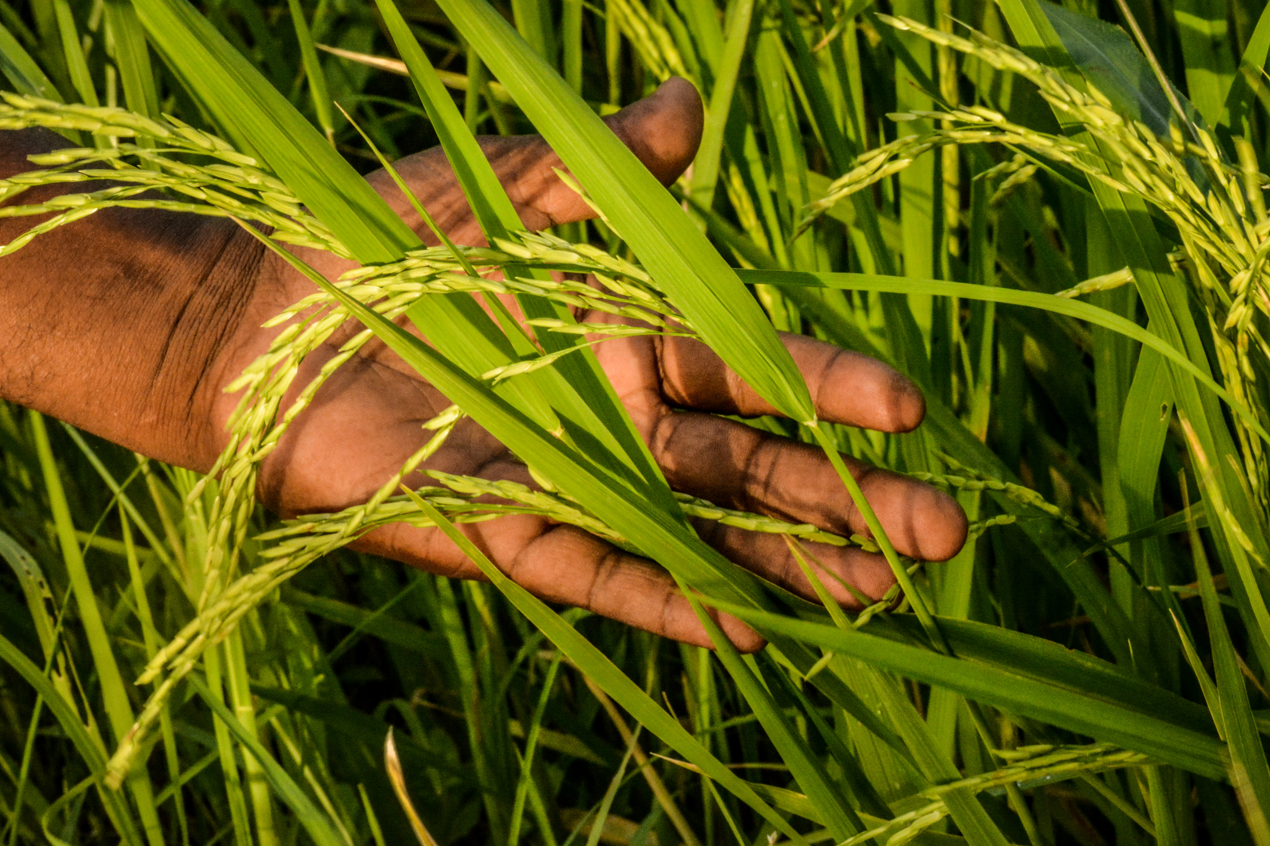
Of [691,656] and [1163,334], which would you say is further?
[691,656]

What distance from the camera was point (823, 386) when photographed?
93cm

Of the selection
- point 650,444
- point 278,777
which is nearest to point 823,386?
point 650,444

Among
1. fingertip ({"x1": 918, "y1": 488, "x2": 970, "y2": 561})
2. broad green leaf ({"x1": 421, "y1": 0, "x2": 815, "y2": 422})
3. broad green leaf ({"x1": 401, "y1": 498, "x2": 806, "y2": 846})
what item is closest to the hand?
fingertip ({"x1": 918, "y1": 488, "x2": 970, "y2": 561})

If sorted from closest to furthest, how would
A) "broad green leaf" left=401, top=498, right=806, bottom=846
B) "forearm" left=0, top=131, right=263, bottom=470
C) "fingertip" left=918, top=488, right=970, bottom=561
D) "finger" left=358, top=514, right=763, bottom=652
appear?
1. "broad green leaf" left=401, top=498, right=806, bottom=846
2. "fingertip" left=918, top=488, right=970, bottom=561
3. "finger" left=358, top=514, right=763, bottom=652
4. "forearm" left=0, top=131, right=263, bottom=470

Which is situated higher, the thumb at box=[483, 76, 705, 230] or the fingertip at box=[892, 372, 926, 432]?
the thumb at box=[483, 76, 705, 230]

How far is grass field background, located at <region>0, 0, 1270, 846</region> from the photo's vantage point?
62cm

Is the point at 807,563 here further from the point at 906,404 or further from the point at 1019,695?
the point at 1019,695

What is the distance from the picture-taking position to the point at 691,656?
122 cm

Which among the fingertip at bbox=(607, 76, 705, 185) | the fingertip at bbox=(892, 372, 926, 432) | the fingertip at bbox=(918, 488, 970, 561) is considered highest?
the fingertip at bbox=(607, 76, 705, 185)

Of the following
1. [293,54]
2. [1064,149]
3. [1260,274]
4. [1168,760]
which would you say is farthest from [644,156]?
[293,54]

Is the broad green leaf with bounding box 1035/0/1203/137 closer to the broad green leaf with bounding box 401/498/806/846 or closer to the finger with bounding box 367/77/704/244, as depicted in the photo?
the finger with bounding box 367/77/704/244

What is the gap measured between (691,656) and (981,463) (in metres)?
0.47

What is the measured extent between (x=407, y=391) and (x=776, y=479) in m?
0.50

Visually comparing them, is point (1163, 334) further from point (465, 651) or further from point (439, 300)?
point (465, 651)
